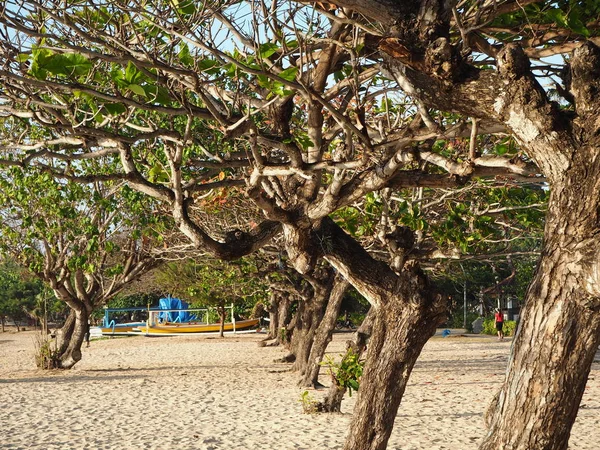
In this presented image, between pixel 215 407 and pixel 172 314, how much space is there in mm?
33582

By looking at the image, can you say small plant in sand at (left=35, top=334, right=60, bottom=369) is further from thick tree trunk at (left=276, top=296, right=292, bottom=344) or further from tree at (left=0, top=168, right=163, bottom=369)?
thick tree trunk at (left=276, top=296, right=292, bottom=344)

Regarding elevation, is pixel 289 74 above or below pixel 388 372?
above

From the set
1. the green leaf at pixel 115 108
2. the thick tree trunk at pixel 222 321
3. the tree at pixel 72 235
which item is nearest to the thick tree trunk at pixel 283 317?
the thick tree trunk at pixel 222 321

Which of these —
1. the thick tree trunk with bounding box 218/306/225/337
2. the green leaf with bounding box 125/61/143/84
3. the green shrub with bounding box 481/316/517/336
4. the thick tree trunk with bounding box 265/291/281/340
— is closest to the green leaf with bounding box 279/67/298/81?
the green leaf with bounding box 125/61/143/84

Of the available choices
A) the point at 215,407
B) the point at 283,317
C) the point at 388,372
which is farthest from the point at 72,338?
the point at 388,372

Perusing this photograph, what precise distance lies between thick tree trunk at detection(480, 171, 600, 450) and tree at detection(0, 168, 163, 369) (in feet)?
30.0

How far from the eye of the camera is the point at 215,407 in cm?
1280

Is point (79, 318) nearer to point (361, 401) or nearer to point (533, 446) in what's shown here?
point (361, 401)

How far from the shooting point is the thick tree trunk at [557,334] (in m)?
3.45

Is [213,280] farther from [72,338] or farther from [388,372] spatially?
[388,372]

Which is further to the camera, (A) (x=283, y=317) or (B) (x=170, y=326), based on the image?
(B) (x=170, y=326)

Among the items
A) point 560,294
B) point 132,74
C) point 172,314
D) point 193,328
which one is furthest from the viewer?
point 172,314

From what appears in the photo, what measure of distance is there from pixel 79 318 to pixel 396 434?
1090 centimetres

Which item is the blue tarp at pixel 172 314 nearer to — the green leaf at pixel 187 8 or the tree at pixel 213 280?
the tree at pixel 213 280
